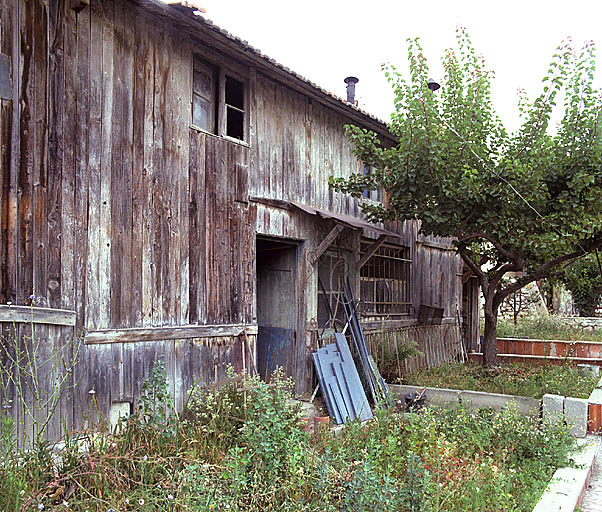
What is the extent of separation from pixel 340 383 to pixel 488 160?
4.18 metres

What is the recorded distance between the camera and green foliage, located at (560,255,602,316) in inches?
711

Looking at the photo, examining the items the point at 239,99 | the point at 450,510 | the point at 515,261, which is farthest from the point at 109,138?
the point at 515,261

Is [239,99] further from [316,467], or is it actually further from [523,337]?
[523,337]

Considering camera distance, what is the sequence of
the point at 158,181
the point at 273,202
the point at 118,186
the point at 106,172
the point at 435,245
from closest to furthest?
1. the point at 106,172
2. the point at 118,186
3. the point at 158,181
4. the point at 273,202
5. the point at 435,245

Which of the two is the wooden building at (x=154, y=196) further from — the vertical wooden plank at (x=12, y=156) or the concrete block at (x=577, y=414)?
the concrete block at (x=577, y=414)

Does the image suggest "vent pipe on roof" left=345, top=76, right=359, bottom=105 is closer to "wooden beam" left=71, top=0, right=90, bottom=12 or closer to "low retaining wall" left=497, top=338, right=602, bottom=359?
"wooden beam" left=71, top=0, right=90, bottom=12

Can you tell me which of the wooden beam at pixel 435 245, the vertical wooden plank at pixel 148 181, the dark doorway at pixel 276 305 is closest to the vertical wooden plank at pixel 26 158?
the vertical wooden plank at pixel 148 181

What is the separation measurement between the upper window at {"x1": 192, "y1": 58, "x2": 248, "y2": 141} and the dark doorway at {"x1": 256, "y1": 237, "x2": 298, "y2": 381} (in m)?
1.84

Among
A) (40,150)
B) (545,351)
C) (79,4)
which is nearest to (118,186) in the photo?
(40,150)

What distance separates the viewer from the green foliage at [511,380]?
26.2 ft

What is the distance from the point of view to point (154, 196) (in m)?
5.81

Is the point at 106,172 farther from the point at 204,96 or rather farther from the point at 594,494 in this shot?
the point at 594,494

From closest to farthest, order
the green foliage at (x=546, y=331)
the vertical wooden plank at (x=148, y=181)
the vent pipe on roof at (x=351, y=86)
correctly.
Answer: the vertical wooden plank at (x=148, y=181) < the vent pipe on roof at (x=351, y=86) < the green foliage at (x=546, y=331)

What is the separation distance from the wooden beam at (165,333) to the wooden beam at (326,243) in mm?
1690
